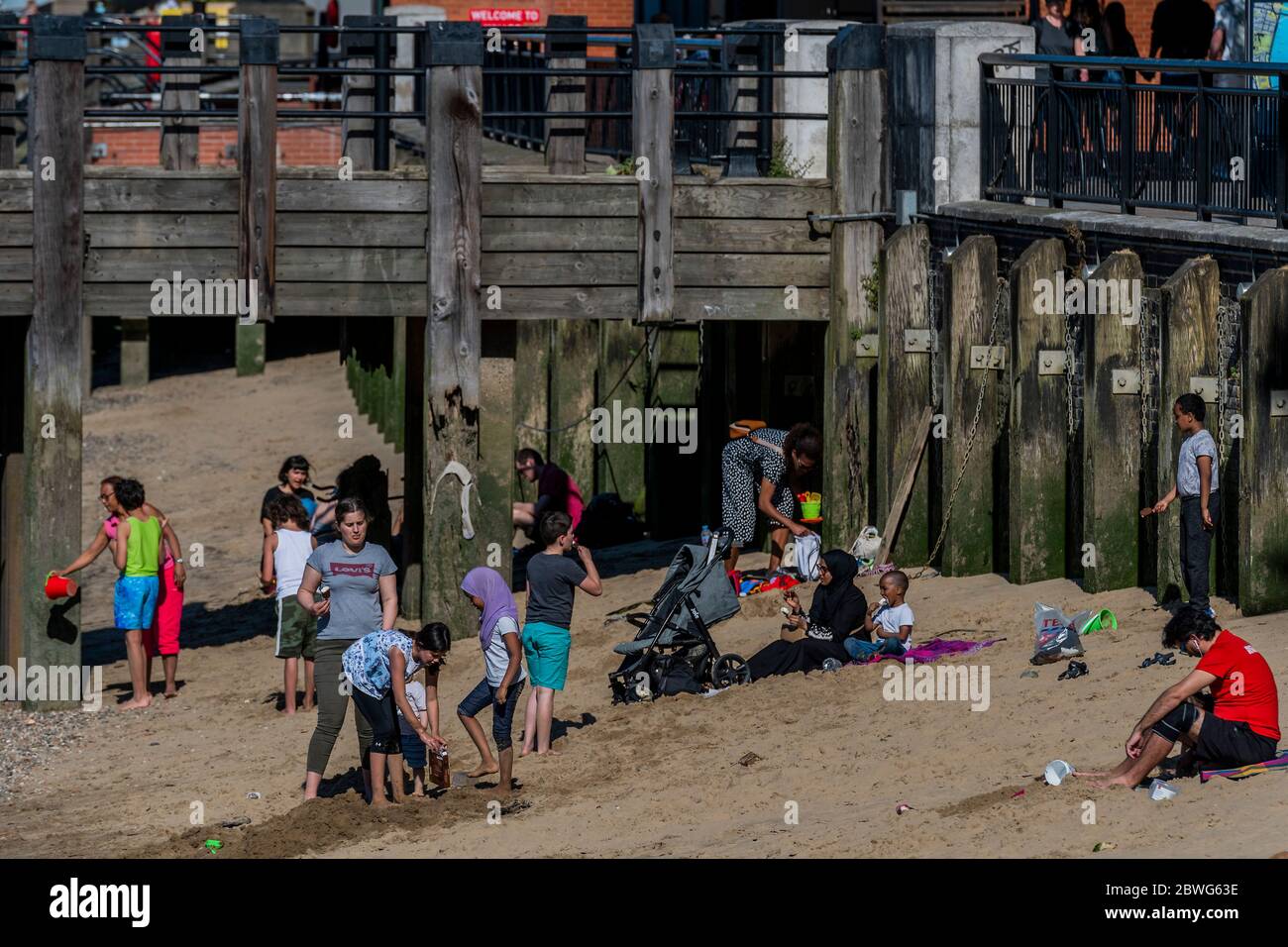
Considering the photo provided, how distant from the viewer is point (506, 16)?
29.8m

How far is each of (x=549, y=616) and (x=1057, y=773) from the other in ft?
11.4

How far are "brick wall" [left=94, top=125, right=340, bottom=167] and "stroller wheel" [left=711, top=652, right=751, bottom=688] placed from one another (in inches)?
682

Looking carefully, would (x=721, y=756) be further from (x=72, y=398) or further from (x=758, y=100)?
(x=758, y=100)

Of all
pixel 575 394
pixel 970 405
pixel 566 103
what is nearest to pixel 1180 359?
pixel 970 405

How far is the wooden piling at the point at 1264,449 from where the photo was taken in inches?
488

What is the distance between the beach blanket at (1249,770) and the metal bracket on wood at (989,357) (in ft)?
17.8

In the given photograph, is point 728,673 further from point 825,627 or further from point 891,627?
point 891,627

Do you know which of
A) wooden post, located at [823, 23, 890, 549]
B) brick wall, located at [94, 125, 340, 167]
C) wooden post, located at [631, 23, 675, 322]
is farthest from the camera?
brick wall, located at [94, 125, 340, 167]

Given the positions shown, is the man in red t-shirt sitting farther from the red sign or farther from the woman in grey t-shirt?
the red sign

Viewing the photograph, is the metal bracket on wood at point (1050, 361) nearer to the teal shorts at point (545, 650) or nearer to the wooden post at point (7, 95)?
the teal shorts at point (545, 650)

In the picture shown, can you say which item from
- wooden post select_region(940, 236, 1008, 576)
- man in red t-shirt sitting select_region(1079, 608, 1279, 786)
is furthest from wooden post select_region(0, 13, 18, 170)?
man in red t-shirt sitting select_region(1079, 608, 1279, 786)

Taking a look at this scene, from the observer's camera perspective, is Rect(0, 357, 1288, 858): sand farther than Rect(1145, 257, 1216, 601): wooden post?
No

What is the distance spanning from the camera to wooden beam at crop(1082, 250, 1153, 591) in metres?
13.7

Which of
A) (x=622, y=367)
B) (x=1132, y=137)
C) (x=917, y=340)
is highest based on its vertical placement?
(x=1132, y=137)
